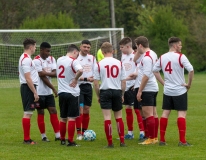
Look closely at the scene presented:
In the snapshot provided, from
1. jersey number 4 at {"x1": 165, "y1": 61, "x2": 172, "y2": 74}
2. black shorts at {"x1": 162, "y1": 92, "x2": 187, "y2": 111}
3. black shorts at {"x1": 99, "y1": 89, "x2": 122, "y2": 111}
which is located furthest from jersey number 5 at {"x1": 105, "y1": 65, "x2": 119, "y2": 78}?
black shorts at {"x1": 162, "y1": 92, "x2": 187, "y2": 111}

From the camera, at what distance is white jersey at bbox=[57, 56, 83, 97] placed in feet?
37.5

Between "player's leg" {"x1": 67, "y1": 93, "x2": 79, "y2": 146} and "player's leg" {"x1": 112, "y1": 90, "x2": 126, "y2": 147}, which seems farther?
"player's leg" {"x1": 67, "y1": 93, "x2": 79, "y2": 146}

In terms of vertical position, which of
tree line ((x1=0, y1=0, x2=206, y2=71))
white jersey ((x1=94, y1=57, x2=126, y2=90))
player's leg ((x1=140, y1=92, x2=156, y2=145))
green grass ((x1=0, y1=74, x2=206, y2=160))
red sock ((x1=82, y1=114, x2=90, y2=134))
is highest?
tree line ((x1=0, y1=0, x2=206, y2=71))

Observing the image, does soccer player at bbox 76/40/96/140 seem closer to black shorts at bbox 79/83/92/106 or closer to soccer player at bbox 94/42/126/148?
black shorts at bbox 79/83/92/106

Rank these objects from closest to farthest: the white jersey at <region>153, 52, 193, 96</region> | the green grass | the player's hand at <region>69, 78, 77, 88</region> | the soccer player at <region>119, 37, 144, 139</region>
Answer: the green grass
the white jersey at <region>153, 52, 193, 96</region>
the player's hand at <region>69, 78, 77, 88</region>
the soccer player at <region>119, 37, 144, 139</region>

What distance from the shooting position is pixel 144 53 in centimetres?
1180

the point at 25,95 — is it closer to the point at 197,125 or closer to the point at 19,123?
the point at 19,123

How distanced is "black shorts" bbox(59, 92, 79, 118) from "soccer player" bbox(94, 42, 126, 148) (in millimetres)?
533

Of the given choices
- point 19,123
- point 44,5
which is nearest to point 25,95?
point 19,123

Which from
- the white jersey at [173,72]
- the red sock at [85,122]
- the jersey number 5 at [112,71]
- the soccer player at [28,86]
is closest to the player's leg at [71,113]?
the soccer player at [28,86]

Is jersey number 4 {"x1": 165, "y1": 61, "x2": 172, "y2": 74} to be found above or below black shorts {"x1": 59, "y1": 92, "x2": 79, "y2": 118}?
above

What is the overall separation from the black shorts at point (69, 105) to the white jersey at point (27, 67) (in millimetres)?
863

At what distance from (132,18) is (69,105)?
190 feet

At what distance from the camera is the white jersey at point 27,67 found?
11.8m
